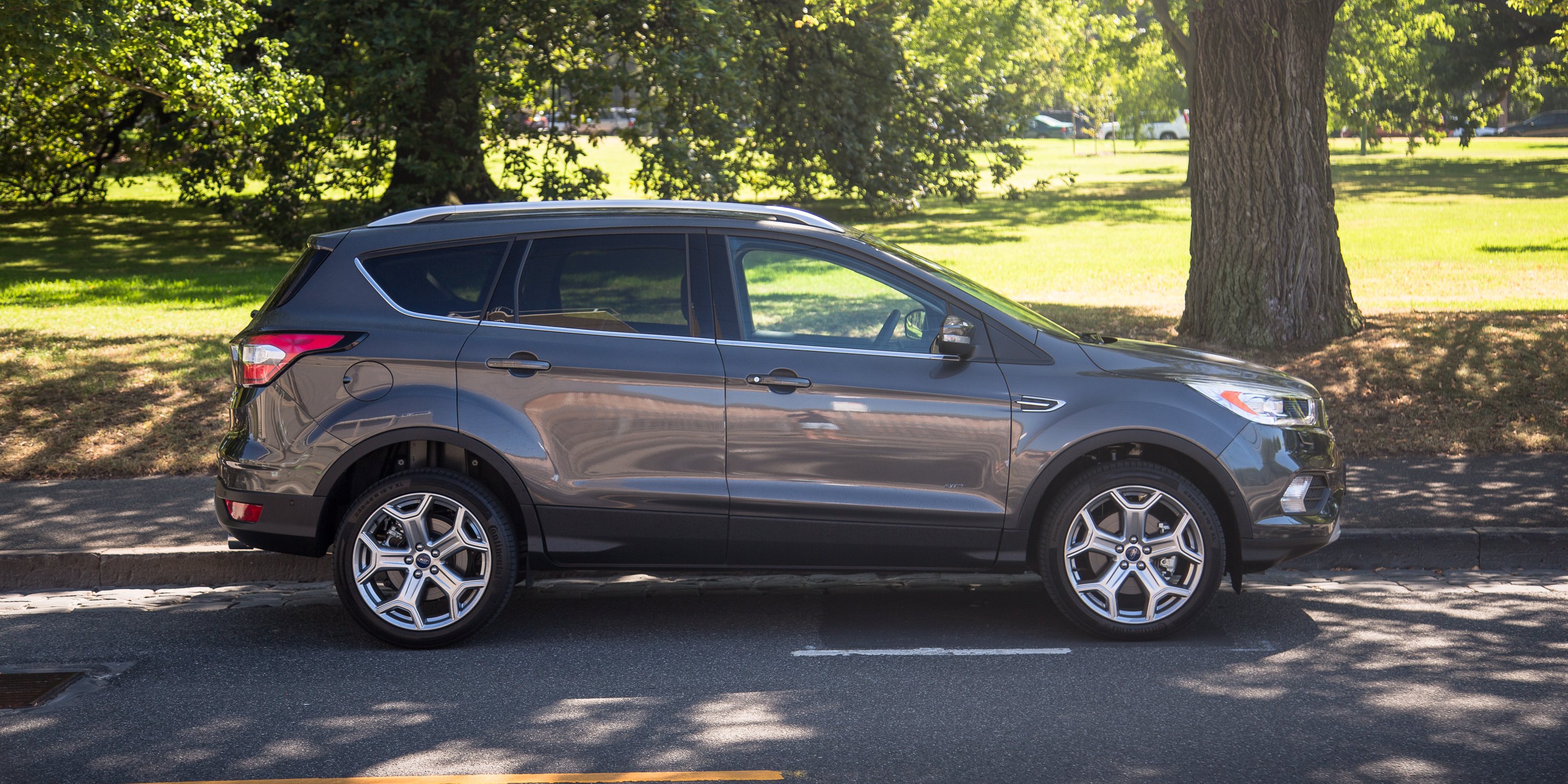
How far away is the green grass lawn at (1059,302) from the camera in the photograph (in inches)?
367

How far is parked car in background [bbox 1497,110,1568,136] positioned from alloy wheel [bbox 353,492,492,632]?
3232 inches

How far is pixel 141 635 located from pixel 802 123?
1618 centimetres

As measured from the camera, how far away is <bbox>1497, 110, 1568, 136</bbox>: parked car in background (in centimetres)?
7519

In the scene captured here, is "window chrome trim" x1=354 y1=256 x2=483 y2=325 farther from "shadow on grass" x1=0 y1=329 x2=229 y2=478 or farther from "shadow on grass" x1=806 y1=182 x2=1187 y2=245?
"shadow on grass" x1=806 y1=182 x2=1187 y2=245

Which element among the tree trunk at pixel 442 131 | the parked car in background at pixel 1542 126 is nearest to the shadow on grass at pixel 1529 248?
the tree trunk at pixel 442 131

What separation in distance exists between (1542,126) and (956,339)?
84.5m

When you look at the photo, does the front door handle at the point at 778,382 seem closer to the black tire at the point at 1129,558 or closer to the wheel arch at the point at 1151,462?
the wheel arch at the point at 1151,462

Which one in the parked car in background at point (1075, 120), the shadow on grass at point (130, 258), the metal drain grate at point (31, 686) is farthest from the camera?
the parked car in background at point (1075, 120)

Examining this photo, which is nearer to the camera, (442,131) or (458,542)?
(458,542)

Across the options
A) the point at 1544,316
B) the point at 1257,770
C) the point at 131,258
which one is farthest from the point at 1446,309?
the point at 131,258

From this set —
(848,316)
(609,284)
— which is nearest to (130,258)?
(609,284)

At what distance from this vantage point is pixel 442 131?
55.3 ft

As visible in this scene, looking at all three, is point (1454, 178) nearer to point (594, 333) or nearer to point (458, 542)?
point (594, 333)

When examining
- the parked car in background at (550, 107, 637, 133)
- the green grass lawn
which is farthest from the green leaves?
the parked car in background at (550, 107, 637, 133)
